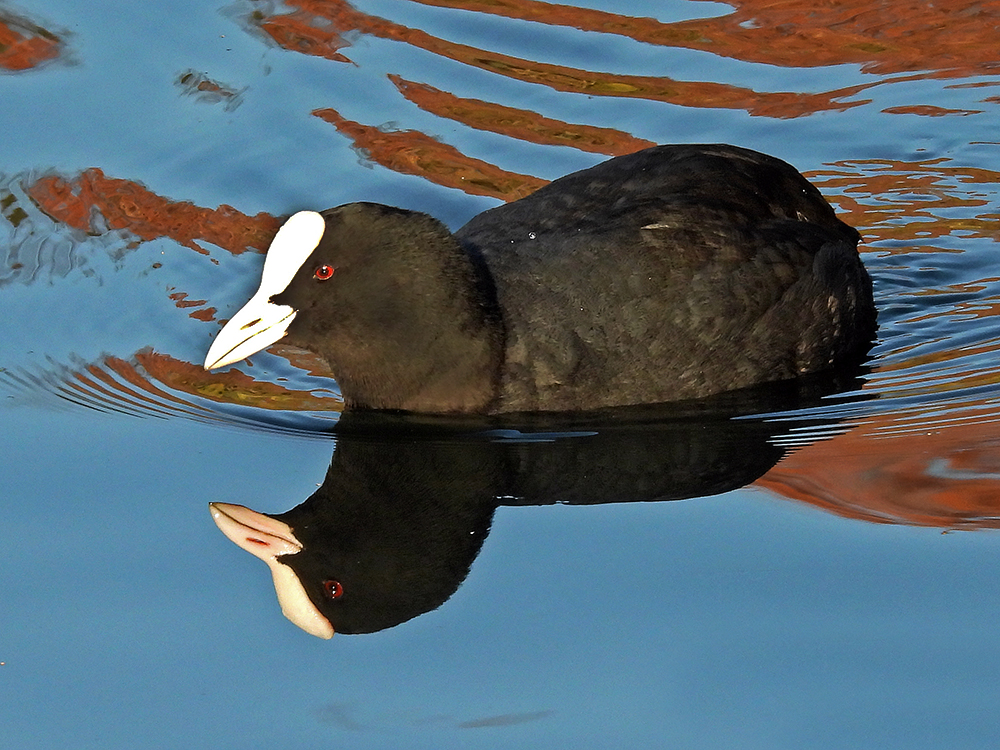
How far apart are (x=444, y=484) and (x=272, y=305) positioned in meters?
0.87

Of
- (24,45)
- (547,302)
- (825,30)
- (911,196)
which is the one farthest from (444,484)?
(825,30)

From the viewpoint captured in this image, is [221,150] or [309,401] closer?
[309,401]

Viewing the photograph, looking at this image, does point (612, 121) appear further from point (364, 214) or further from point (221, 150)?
point (364, 214)

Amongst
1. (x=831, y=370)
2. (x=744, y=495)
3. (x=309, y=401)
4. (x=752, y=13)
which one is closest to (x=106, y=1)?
(x=752, y=13)

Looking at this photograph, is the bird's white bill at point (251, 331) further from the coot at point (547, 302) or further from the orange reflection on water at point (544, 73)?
the orange reflection on water at point (544, 73)

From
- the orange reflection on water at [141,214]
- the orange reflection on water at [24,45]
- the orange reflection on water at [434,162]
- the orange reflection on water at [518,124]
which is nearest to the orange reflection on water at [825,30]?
the orange reflection on water at [518,124]

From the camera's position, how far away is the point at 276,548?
14.7 feet

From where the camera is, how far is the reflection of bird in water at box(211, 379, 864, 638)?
169 inches

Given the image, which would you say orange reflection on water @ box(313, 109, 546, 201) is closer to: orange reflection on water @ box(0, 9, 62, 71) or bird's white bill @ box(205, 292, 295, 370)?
orange reflection on water @ box(0, 9, 62, 71)

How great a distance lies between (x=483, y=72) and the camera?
8.66 metres

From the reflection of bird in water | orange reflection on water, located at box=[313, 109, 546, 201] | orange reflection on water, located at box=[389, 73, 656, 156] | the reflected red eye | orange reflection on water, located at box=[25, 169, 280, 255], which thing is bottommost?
the reflected red eye

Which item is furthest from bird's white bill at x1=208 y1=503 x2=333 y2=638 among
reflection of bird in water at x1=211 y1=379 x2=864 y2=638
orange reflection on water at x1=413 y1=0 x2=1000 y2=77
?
orange reflection on water at x1=413 y1=0 x2=1000 y2=77

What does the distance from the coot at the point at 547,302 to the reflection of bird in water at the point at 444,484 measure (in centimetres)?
11

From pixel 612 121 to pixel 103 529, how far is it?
14.3ft
